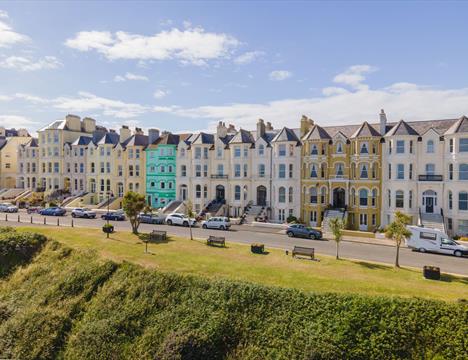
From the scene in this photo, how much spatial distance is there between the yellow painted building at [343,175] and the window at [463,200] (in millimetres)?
8399

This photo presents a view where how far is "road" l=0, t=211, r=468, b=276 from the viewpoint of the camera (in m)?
25.7

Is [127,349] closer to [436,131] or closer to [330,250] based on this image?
[330,250]

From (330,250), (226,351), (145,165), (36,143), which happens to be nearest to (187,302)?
(226,351)

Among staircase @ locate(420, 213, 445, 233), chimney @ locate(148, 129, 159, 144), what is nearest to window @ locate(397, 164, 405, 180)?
staircase @ locate(420, 213, 445, 233)

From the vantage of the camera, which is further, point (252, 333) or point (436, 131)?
point (436, 131)

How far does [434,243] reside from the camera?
95.2 feet

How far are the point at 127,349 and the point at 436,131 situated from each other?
3903 centimetres

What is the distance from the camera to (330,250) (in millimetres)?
29156

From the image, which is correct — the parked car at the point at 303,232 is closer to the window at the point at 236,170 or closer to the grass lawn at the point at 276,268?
the grass lawn at the point at 276,268

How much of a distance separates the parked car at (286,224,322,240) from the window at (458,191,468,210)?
16378 mm

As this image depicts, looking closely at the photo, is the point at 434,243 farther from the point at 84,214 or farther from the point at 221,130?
the point at 84,214

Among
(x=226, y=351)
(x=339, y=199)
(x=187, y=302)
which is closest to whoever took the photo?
(x=226, y=351)

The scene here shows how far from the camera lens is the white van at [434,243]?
2834 centimetres

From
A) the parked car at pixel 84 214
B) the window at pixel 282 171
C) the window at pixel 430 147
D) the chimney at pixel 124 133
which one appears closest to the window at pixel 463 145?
the window at pixel 430 147
